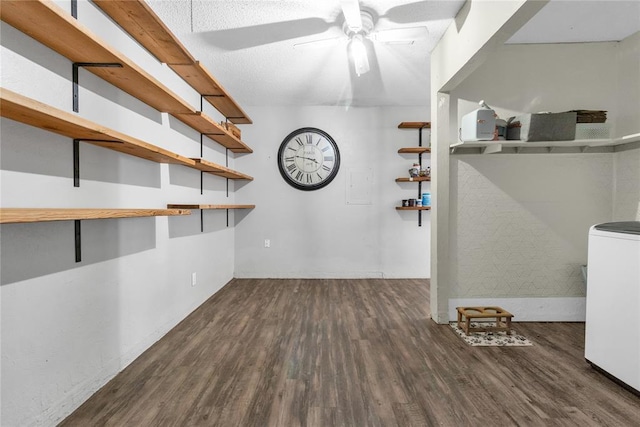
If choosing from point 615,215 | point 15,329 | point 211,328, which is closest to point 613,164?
Answer: point 615,215

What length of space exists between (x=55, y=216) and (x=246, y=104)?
11.7 ft

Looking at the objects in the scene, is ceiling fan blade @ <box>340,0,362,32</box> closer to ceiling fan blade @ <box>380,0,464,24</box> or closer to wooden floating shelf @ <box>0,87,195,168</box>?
ceiling fan blade @ <box>380,0,464,24</box>

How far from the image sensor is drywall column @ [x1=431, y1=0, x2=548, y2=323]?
1841mm

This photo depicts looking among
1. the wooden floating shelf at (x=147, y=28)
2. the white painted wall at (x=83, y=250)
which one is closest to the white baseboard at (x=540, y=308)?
the white painted wall at (x=83, y=250)

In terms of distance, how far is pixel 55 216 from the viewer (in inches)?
45.9

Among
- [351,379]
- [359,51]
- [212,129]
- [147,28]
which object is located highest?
[359,51]

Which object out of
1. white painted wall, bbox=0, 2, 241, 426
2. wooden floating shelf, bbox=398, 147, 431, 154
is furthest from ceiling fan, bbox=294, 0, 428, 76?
wooden floating shelf, bbox=398, 147, 431, 154

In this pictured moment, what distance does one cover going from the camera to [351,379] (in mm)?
1918

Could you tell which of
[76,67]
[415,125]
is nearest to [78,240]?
[76,67]

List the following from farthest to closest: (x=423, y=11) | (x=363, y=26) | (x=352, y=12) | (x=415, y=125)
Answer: (x=415, y=125) < (x=363, y=26) < (x=423, y=11) < (x=352, y=12)

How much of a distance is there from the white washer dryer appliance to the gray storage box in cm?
89

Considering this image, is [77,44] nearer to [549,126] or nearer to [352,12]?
[352,12]

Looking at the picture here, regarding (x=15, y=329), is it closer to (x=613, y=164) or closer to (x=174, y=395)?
(x=174, y=395)

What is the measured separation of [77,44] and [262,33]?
1487 mm
